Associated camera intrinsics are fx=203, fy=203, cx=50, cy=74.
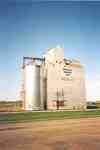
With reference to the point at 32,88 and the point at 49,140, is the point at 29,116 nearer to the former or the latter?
the point at 49,140

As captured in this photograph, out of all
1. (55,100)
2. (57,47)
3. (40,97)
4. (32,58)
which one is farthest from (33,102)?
(57,47)

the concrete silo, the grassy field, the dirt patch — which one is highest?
the concrete silo

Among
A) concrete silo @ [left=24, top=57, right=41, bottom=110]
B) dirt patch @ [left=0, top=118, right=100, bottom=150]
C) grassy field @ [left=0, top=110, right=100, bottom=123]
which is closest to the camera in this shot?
dirt patch @ [left=0, top=118, right=100, bottom=150]

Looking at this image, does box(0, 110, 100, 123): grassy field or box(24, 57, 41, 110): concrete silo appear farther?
box(24, 57, 41, 110): concrete silo

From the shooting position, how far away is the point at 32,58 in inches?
1499

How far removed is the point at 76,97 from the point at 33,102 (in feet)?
32.7

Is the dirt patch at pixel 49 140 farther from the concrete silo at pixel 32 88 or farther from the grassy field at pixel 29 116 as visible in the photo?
the concrete silo at pixel 32 88

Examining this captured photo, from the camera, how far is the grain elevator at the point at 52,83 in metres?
37.0

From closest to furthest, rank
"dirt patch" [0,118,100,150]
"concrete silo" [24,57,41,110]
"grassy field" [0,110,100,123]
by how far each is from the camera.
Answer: "dirt patch" [0,118,100,150] → "grassy field" [0,110,100,123] → "concrete silo" [24,57,41,110]

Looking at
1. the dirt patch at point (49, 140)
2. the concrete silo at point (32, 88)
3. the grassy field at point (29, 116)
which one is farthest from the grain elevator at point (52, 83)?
the dirt patch at point (49, 140)

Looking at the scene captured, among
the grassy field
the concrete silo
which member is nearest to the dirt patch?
the grassy field

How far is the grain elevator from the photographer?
121 ft

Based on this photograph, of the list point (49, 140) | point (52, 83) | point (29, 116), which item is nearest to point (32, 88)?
point (52, 83)

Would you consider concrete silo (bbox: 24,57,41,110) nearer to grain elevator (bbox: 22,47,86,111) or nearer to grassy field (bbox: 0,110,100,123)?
grain elevator (bbox: 22,47,86,111)
